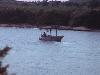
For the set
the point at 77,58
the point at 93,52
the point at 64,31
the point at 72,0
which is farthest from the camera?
the point at 72,0

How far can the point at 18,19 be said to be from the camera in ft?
230

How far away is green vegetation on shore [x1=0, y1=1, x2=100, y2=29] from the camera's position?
62.3 m

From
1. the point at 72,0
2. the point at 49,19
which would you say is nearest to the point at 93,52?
the point at 49,19

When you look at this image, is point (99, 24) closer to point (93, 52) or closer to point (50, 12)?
point (50, 12)

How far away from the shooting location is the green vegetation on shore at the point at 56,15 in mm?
62281

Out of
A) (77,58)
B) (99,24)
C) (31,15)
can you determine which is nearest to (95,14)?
(99,24)

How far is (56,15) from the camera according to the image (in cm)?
6725

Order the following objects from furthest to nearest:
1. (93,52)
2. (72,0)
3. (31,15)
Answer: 1. (72,0)
2. (31,15)
3. (93,52)

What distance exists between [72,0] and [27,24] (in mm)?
17847

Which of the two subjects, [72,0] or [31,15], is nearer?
[31,15]

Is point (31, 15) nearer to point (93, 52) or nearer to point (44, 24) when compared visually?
point (44, 24)

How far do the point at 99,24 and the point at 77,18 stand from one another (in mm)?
3613

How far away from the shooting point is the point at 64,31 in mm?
58812

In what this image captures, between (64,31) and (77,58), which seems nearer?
(77,58)
